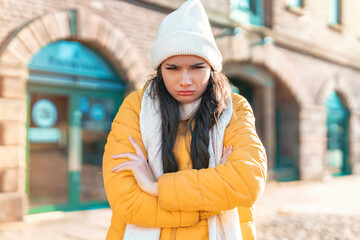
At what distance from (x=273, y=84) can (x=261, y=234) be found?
581 cm

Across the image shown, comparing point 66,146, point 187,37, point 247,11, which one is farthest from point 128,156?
point 247,11

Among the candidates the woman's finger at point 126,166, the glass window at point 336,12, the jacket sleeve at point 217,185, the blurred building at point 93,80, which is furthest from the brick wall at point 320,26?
the woman's finger at point 126,166

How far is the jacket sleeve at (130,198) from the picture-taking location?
4.71ft

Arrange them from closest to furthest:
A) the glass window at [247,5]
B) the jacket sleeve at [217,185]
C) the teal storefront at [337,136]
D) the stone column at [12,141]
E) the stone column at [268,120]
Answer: the jacket sleeve at [217,185] < the stone column at [12,141] < the glass window at [247,5] < the stone column at [268,120] < the teal storefront at [337,136]

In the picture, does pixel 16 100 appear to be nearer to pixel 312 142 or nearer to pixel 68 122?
pixel 68 122

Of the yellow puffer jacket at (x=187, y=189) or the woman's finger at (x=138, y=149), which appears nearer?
the yellow puffer jacket at (x=187, y=189)

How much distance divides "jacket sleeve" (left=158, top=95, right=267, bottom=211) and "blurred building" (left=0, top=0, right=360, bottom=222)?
2.36 m

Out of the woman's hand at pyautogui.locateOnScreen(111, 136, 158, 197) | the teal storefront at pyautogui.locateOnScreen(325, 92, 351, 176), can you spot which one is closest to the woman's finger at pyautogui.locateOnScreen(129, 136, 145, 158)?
the woman's hand at pyautogui.locateOnScreen(111, 136, 158, 197)

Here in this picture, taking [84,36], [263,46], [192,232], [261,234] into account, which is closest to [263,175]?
[192,232]

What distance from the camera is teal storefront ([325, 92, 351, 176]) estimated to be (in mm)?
11805

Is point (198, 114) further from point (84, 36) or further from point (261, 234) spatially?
point (84, 36)

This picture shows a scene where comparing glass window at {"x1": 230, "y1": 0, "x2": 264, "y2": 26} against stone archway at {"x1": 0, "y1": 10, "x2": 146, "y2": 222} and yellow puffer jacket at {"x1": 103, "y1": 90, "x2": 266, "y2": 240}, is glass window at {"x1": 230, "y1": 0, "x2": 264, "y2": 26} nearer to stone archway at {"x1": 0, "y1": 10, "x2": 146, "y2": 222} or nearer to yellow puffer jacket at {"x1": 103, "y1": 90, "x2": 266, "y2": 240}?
stone archway at {"x1": 0, "y1": 10, "x2": 146, "y2": 222}

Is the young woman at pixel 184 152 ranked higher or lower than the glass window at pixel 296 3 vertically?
lower

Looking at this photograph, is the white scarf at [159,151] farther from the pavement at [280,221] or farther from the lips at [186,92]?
the pavement at [280,221]
